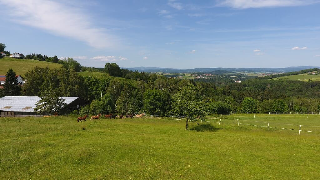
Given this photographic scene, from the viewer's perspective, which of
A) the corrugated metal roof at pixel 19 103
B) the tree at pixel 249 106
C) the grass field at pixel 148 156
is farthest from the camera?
the tree at pixel 249 106

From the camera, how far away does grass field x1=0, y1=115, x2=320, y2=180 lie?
14.9 metres

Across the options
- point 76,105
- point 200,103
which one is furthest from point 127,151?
point 76,105

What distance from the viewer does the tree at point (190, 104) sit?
30.7 m

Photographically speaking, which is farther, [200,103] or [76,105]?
[76,105]

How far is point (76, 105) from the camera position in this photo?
2120 inches

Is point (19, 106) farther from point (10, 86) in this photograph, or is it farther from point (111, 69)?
point (111, 69)

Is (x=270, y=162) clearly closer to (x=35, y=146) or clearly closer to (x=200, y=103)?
(x=200, y=103)

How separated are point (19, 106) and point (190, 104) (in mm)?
42958

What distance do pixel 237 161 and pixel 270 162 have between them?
9.99 feet

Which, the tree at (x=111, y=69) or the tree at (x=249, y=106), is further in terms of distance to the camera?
the tree at (x=111, y=69)

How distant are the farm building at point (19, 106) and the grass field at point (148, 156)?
22832mm

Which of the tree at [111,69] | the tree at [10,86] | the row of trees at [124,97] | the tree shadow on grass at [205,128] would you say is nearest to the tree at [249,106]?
the row of trees at [124,97]

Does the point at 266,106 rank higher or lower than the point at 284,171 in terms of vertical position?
lower

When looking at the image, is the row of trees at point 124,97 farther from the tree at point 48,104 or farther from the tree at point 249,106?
the tree at point 48,104
